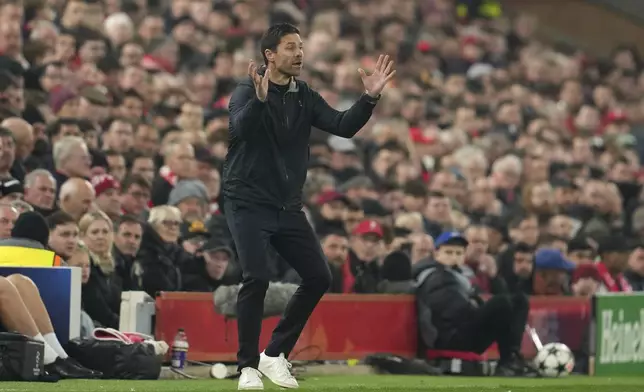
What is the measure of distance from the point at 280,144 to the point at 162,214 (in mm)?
3768

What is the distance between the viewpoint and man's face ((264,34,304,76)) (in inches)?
429

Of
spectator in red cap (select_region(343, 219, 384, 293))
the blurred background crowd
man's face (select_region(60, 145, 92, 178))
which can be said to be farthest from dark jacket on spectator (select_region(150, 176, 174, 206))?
spectator in red cap (select_region(343, 219, 384, 293))

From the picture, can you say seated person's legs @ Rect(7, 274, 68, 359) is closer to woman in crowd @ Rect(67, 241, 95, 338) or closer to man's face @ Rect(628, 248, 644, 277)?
woman in crowd @ Rect(67, 241, 95, 338)

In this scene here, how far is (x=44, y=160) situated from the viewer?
51.5ft

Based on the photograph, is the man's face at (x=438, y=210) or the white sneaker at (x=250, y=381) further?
the man's face at (x=438, y=210)

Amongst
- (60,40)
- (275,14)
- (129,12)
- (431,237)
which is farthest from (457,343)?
(275,14)

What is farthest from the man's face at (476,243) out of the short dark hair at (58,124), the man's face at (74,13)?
the man's face at (74,13)

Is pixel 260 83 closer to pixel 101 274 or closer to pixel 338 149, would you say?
pixel 101 274

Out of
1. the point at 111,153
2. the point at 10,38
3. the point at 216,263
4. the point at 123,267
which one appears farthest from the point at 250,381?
the point at 10,38

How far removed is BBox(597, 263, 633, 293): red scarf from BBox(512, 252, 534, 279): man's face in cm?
102

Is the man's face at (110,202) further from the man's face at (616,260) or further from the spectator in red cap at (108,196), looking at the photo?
the man's face at (616,260)

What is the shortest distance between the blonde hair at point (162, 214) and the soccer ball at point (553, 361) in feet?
12.0

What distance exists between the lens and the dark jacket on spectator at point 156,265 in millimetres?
14055

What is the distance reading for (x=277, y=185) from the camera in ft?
36.3
